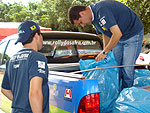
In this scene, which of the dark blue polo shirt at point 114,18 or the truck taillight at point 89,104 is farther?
the dark blue polo shirt at point 114,18

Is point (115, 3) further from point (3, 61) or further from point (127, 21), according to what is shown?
point (3, 61)

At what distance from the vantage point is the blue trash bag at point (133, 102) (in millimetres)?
1940

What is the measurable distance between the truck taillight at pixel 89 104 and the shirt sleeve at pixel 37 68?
0.47m

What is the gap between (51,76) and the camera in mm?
2285

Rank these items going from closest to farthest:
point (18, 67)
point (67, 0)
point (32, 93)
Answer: point (32, 93) < point (18, 67) < point (67, 0)

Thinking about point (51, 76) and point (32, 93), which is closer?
point (32, 93)

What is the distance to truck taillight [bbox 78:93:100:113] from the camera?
191 centimetres

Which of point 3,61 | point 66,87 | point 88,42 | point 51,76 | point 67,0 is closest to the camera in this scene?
point 66,87

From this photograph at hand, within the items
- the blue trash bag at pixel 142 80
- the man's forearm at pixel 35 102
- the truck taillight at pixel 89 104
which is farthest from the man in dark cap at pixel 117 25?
the man's forearm at pixel 35 102

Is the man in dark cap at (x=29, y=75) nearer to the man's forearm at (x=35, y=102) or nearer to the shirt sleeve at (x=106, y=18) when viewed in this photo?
the man's forearm at (x=35, y=102)

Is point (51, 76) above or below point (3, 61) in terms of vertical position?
above

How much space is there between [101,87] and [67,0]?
2435 centimetres

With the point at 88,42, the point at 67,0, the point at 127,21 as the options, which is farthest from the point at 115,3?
the point at 67,0

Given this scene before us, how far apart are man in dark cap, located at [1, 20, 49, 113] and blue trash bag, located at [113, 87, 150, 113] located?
75 centimetres
